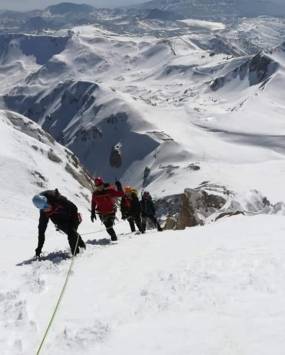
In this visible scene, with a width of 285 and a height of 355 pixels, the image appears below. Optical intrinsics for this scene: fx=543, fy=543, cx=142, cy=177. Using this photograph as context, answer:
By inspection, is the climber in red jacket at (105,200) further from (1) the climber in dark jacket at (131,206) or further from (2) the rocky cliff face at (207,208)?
(2) the rocky cliff face at (207,208)

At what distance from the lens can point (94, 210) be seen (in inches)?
723

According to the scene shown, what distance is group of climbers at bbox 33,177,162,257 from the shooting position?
50.9 ft

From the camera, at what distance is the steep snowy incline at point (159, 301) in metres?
8.18

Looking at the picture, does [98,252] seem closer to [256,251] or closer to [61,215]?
[61,215]

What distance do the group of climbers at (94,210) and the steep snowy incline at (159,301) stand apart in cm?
109

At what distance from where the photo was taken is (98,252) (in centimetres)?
1636

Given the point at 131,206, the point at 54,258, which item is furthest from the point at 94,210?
the point at 131,206

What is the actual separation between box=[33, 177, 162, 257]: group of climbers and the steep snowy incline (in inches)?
43.0

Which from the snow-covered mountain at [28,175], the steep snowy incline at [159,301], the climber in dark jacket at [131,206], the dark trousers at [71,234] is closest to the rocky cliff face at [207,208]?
the climber in dark jacket at [131,206]

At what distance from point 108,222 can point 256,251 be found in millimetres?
7496

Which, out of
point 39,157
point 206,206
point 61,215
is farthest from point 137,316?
point 39,157

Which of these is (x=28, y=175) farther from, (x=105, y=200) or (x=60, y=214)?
(x=60, y=214)

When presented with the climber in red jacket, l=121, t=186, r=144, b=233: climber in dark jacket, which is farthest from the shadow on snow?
l=121, t=186, r=144, b=233: climber in dark jacket

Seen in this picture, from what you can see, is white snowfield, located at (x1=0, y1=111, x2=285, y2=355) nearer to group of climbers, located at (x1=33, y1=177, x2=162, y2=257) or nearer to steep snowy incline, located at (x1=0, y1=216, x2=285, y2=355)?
steep snowy incline, located at (x1=0, y1=216, x2=285, y2=355)
